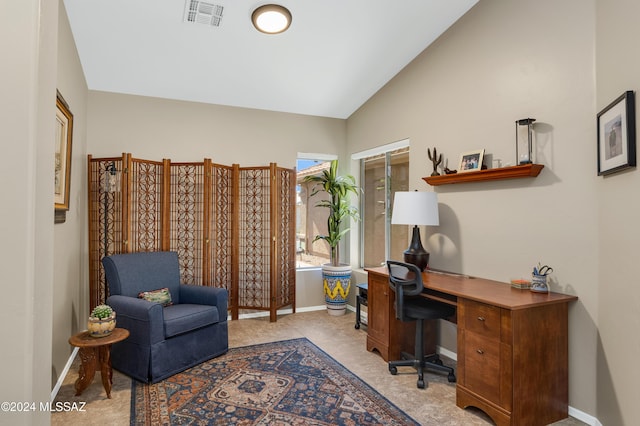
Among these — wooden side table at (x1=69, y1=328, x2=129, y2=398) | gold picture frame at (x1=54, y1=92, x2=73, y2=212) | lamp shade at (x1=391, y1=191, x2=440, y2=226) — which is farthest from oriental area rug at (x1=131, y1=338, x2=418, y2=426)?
gold picture frame at (x1=54, y1=92, x2=73, y2=212)

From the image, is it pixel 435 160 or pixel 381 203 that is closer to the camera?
pixel 435 160

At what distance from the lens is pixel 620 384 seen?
6.95ft

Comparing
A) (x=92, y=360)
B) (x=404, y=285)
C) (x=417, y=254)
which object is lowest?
(x=92, y=360)

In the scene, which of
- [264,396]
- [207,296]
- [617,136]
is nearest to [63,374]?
[207,296]

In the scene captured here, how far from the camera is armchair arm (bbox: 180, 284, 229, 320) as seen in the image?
363 centimetres

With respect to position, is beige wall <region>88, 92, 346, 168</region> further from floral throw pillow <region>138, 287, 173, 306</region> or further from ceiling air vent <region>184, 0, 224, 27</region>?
floral throw pillow <region>138, 287, 173, 306</region>

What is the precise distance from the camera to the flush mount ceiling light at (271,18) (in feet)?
10.3

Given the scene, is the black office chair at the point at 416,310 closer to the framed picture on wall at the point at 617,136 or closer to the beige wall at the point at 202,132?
the framed picture on wall at the point at 617,136

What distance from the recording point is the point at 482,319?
254cm

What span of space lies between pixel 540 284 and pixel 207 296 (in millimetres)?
2930

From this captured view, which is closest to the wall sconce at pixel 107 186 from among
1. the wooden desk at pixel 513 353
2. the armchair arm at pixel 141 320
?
the armchair arm at pixel 141 320

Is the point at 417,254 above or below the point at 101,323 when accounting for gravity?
above

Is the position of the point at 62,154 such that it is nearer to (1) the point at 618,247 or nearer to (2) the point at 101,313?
(2) the point at 101,313

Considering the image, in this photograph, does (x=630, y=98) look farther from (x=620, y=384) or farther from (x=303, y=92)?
(x=303, y=92)
